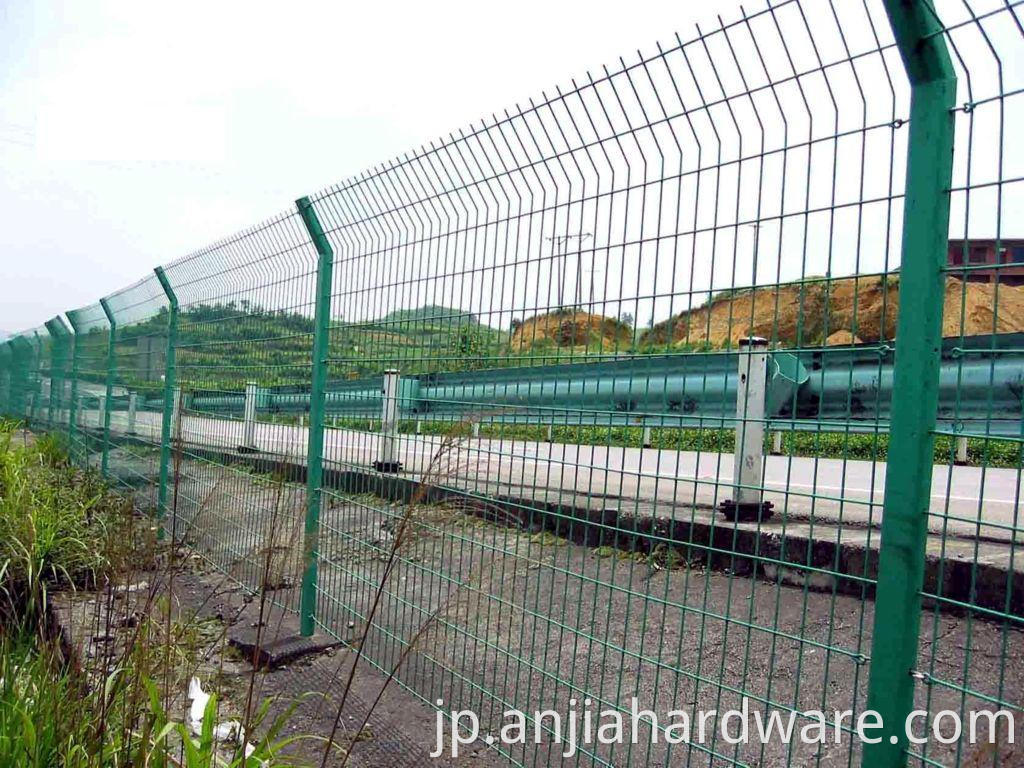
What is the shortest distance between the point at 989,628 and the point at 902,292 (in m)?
2.33

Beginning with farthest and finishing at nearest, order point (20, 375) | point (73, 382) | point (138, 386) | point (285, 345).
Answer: point (20, 375), point (73, 382), point (138, 386), point (285, 345)

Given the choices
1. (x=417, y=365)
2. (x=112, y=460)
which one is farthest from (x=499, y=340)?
(x=112, y=460)

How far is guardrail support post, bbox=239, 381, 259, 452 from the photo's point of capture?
572cm

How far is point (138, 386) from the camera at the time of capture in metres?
8.76

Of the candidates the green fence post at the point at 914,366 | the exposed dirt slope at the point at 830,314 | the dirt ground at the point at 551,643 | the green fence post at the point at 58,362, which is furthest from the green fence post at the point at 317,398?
the green fence post at the point at 58,362

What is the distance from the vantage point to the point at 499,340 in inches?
134

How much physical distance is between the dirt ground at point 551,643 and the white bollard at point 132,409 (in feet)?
14.7

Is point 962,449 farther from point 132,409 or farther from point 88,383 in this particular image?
point 88,383

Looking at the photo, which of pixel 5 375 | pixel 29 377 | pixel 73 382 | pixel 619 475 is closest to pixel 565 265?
pixel 619 475

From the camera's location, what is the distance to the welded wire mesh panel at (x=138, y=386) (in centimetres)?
802

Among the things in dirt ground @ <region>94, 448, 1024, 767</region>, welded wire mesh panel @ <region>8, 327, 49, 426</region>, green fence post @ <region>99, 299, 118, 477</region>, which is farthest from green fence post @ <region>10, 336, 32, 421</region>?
dirt ground @ <region>94, 448, 1024, 767</region>

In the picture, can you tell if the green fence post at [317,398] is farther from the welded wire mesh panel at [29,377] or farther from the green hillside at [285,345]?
the welded wire mesh panel at [29,377]

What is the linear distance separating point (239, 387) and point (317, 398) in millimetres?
1473

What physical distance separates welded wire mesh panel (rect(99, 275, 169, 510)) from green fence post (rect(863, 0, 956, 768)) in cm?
665
